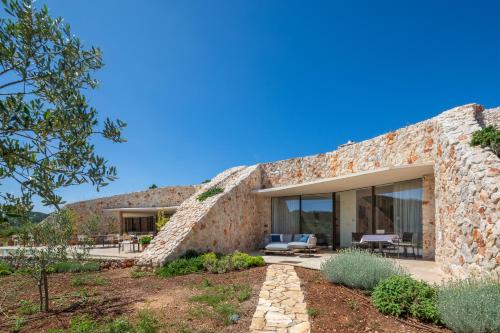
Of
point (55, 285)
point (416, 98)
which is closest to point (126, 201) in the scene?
point (55, 285)

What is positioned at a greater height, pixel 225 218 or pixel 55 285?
pixel 225 218

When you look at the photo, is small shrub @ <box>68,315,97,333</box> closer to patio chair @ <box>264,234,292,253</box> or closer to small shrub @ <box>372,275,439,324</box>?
small shrub @ <box>372,275,439,324</box>

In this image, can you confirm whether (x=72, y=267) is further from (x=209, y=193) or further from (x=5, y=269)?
(x=209, y=193)

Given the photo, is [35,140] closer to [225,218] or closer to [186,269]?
[186,269]

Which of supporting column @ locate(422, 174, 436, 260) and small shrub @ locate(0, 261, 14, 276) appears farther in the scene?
small shrub @ locate(0, 261, 14, 276)

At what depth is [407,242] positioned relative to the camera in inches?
401

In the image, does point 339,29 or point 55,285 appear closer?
point 55,285

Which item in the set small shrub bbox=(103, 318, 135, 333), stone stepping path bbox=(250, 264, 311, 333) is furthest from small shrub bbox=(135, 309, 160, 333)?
stone stepping path bbox=(250, 264, 311, 333)

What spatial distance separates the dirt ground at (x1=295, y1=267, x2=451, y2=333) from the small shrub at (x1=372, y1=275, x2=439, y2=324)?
14cm

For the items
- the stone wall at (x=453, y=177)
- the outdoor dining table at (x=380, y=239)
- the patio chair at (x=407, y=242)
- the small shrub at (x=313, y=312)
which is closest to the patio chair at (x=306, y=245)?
the outdoor dining table at (x=380, y=239)

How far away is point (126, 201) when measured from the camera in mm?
21922

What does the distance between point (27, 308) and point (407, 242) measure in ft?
35.5

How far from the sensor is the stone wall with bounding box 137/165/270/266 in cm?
1038

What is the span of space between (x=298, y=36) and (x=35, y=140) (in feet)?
33.4
